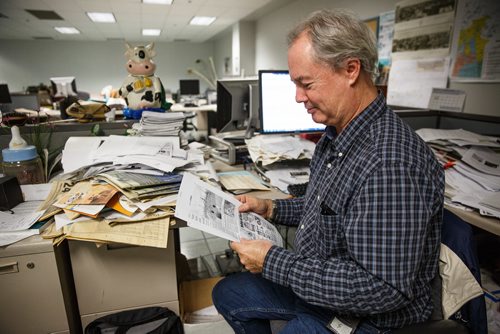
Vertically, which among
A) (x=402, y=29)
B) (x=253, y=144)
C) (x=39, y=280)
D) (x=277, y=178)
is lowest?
(x=39, y=280)

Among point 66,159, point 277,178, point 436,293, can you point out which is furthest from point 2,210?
point 436,293

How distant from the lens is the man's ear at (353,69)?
74 cm

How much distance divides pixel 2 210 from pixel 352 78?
1.18 metres

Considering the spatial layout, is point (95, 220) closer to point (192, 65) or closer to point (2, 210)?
point (2, 210)

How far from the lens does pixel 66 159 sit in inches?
45.8

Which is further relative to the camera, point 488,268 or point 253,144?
point 253,144

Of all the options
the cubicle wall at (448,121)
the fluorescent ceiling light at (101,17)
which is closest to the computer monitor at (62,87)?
the fluorescent ceiling light at (101,17)

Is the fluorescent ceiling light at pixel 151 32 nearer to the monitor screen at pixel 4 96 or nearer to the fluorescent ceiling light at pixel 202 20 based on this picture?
the fluorescent ceiling light at pixel 202 20

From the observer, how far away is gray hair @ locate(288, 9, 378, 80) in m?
0.74

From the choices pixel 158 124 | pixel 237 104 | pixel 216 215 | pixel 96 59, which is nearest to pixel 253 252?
pixel 216 215

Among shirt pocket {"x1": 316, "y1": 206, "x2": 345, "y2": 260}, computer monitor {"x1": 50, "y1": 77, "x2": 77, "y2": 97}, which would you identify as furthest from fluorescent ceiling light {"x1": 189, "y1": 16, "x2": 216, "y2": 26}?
shirt pocket {"x1": 316, "y1": 206, "x2": 345, "y2": 260}

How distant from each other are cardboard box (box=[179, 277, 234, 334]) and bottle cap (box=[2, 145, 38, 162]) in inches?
33.5

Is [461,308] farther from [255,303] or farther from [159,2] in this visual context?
[159,2]

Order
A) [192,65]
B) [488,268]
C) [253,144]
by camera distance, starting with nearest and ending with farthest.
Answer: [488,268] < [253,144] < [192,65]
